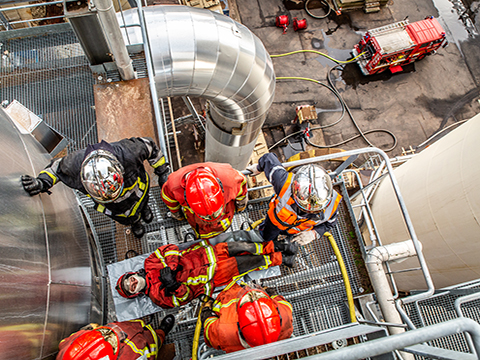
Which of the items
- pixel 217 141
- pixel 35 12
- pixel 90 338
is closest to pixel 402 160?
pixel 217 141

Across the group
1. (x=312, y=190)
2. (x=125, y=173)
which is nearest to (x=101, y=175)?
(x=125, y=173)

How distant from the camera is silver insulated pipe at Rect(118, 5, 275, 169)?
4.80m

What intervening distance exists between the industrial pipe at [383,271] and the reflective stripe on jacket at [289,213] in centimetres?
85

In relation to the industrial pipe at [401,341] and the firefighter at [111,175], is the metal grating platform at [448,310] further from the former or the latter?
the firefighter at [111,175]

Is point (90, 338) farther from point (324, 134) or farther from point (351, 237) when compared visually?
point (324, 134)

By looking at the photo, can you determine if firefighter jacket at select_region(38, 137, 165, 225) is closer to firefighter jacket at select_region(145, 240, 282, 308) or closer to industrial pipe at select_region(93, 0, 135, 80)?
firefighter jacket at select_region(145, 240, 282, 308)

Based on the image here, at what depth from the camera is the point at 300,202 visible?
3479 mm

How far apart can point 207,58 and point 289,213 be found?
306 cm

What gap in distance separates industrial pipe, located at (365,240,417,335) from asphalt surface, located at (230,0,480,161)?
250 inches

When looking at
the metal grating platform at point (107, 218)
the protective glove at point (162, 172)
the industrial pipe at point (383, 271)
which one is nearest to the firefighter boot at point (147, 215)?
the metal grating platform at point (107, 218)

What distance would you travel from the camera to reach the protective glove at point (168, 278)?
355cm

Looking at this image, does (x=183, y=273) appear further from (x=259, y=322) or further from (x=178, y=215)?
(x=259, y=322)

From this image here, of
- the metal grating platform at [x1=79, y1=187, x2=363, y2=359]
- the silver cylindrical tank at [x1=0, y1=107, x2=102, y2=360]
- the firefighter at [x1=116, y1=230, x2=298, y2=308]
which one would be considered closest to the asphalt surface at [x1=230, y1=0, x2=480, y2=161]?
the metal grating platform at [x1=79, y1=187, x2=363, y2=359]

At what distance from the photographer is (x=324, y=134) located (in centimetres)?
1014
